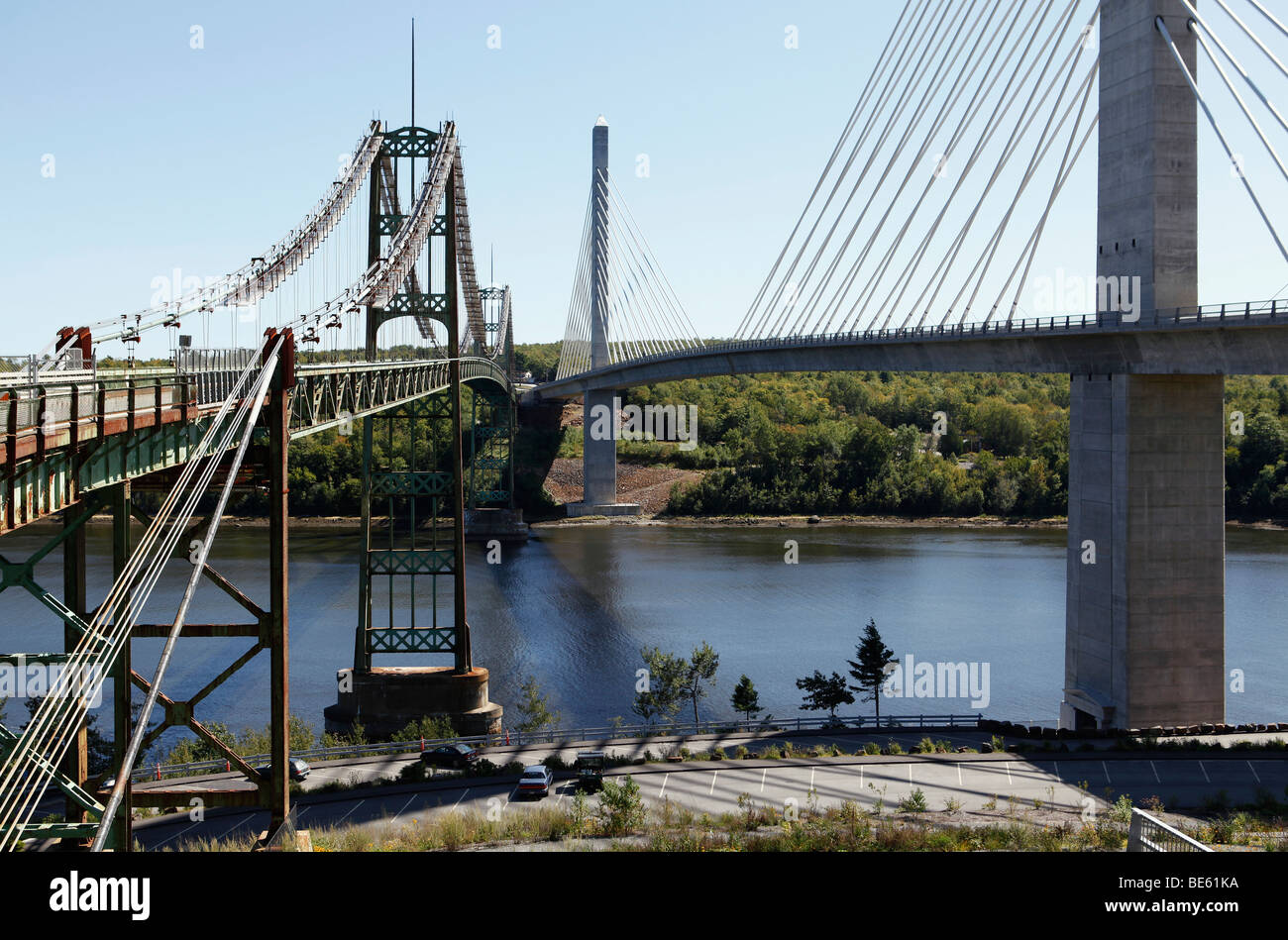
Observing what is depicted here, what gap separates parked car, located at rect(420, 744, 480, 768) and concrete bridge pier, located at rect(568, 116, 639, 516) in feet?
151

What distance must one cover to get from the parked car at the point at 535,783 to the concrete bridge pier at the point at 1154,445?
10.3 metres

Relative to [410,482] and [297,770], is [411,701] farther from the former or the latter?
[297,770]

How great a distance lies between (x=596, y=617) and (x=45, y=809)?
811 inches

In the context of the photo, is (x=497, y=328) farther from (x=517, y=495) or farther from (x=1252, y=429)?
(x=1252, y=429)

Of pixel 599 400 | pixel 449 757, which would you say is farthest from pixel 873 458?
pixel 449 757

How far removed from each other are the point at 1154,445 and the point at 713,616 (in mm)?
16331

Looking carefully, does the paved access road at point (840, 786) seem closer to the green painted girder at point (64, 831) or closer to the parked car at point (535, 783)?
the parked car at point (535, 783)

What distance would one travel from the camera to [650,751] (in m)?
19.0

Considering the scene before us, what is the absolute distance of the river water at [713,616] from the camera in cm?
2605

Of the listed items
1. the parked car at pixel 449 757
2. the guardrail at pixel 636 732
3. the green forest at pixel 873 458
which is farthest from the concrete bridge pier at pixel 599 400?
the parked car at pixel 449 757

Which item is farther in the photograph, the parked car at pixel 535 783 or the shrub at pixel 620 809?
the parked car at pixel 535 783

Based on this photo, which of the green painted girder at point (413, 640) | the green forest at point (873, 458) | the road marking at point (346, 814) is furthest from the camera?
the green forest at point (873, 458)

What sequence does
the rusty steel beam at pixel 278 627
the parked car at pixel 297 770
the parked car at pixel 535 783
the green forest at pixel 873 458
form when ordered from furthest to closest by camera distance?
the green forest at pixel 873 458
the parked car at pixel 297 770
the parked car at pixel 535 783
the rusty steel beam at pixel 278 627
